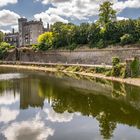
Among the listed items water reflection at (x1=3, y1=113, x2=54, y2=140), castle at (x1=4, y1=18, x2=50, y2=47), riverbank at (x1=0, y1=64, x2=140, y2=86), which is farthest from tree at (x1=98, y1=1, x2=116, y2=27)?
water reflection at (x1=3, y1=113, x2=54, y2=140)

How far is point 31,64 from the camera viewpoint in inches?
3312

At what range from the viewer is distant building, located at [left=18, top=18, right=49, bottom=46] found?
363 feet

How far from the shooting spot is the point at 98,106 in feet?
109

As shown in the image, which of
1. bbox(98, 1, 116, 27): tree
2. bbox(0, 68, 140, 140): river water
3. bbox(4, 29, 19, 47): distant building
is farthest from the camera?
bbox(4, 29, 19, 47): distant building

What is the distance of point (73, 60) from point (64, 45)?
6700mm

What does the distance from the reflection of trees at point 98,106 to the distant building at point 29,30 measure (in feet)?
219

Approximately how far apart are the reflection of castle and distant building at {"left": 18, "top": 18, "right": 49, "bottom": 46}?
2261 inches

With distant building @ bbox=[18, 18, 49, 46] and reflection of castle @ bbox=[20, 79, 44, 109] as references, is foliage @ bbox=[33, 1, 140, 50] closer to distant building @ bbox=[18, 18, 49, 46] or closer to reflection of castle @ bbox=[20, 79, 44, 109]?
reflection of castle @ bbox=[20, 79, 44, 109]

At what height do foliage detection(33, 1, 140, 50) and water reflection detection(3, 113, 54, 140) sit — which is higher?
foliage detection(33, 1, 140, 50)

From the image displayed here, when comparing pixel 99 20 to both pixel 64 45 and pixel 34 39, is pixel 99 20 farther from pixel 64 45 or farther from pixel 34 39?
pixel 34 39

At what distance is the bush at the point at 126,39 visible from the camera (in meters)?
64.1

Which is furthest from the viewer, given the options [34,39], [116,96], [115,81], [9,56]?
[34,39]

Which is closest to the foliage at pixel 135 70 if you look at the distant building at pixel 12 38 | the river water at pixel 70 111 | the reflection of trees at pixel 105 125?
the river water at pixel 70 111

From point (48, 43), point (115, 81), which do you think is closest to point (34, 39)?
point (48, 43)
